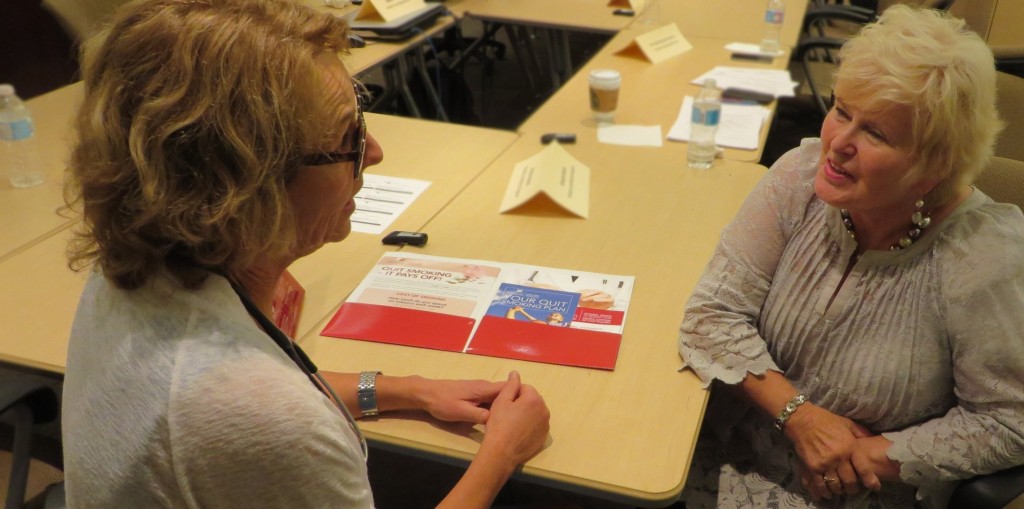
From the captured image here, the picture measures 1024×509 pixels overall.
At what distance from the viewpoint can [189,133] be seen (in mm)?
827

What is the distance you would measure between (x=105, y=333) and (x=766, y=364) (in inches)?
42.7

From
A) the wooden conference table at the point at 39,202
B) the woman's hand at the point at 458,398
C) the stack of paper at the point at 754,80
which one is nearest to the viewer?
the woman's hand at the point at 458,398

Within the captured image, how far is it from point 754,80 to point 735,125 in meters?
0.41

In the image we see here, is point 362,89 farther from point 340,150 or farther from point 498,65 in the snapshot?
point 498,65

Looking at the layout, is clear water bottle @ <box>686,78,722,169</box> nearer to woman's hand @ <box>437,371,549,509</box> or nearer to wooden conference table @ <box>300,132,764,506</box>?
wooden conference table @ <box>300,132,764,506</box>

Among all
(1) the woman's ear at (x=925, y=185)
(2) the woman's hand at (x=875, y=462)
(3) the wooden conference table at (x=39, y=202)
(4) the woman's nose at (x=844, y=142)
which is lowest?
(2) the woman's hand at (x=875, y=462)

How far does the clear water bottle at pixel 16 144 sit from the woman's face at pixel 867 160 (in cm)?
186

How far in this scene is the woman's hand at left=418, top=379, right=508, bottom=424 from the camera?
1.30m

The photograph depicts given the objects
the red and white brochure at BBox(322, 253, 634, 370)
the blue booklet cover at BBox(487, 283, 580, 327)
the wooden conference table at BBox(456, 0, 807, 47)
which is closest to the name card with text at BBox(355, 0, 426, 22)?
the wooden conference table at BBox(456, 0, 807, 47)

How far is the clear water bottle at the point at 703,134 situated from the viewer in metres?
2.18

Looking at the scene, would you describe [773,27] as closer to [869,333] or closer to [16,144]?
[869,333]

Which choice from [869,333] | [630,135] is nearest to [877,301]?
[869,333]

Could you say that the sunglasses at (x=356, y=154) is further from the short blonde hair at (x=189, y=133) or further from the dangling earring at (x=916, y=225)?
the dangling earring at (x=916, y=225)

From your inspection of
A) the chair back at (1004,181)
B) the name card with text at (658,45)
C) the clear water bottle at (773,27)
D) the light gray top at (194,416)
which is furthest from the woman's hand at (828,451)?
the clear water bottle at (773,27)
